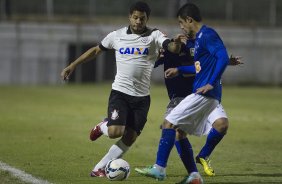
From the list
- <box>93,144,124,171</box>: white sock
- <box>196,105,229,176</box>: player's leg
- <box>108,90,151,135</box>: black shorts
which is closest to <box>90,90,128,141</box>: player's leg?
<box>108,90,151,135</box>: black shorts

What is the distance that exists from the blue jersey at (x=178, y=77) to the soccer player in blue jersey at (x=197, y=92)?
133 centimetres

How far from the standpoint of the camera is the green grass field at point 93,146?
34.2ft

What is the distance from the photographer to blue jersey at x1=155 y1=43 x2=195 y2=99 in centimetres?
1073

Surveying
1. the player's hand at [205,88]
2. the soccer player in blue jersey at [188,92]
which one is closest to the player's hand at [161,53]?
the soccer player in blue jersey at [188,92]

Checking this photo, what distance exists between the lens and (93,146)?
14.1 m

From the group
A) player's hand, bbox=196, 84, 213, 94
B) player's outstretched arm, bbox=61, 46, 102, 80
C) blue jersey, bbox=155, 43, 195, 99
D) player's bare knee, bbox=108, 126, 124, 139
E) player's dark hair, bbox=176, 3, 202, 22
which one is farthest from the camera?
blue jersey, bbox=155, 43, 195, 99

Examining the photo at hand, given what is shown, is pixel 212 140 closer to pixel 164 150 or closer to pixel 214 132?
pixel 214 132

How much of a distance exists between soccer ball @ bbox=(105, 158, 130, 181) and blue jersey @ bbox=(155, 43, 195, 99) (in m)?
1.61

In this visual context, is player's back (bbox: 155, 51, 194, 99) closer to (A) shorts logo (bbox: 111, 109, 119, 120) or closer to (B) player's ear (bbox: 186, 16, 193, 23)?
(A) shorts logo (bbox: 111, 109, 119, 120)

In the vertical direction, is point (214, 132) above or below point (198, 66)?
below

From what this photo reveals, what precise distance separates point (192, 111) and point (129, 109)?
1223 millimetres

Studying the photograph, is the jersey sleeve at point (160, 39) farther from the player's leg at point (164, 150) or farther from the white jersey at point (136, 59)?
the player's leg at point (164, 150)

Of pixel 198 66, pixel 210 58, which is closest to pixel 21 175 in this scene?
pixel 198 66

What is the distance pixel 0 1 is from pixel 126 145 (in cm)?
3895
